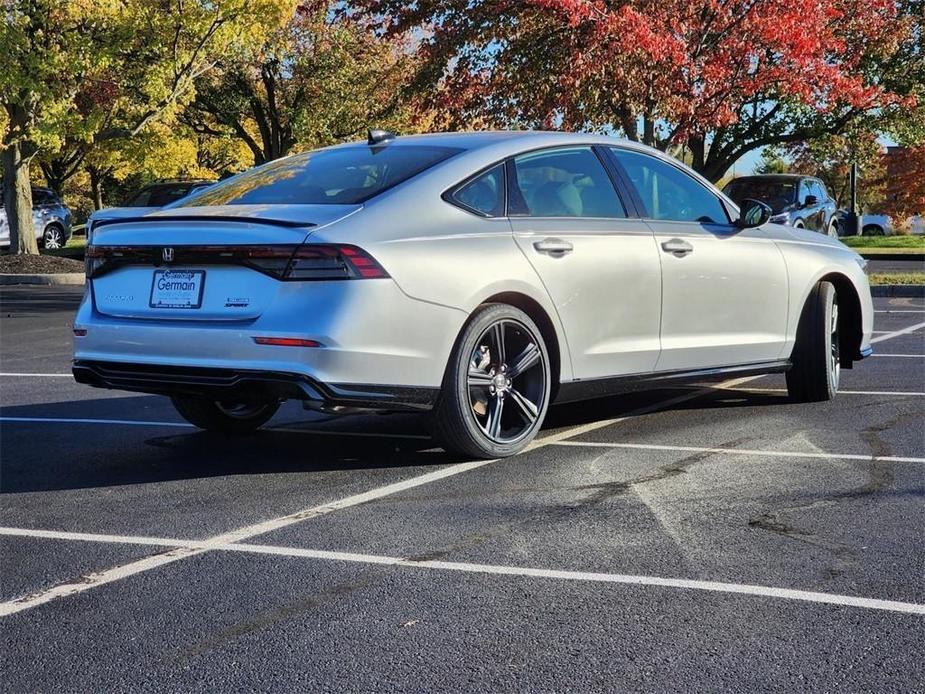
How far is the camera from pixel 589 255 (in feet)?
22.0

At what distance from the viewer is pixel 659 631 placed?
→ 374 cm

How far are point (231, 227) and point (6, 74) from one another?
1958 centimetres

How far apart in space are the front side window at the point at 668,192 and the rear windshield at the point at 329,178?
128 cm

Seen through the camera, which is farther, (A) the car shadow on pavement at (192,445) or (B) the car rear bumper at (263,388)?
(A) the car shadow on pavement at (192,445)

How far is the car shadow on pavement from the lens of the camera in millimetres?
6168

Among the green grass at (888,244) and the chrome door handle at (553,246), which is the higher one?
the chrome door handle at (553,246)

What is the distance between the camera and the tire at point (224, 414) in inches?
286

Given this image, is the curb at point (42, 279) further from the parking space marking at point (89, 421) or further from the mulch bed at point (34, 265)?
the parking space marking at point (89, 421)

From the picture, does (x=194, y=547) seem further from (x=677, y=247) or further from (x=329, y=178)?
(x=677, y=247)

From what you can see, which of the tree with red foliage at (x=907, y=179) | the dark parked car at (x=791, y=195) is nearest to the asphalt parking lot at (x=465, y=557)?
the dark parked car at (x=791, y=195)

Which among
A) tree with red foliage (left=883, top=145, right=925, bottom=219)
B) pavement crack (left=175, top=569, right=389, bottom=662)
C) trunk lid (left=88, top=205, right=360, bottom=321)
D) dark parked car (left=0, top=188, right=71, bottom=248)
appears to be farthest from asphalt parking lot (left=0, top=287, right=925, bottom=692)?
tree with red foliage (left=883, top=145, right=925, bottom=219)

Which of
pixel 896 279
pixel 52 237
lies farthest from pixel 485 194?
pixel 52 237

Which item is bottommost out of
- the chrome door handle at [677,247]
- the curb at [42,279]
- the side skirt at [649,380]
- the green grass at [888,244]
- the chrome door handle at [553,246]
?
the green grass at [888,244]

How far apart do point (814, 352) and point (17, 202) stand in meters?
21.1
